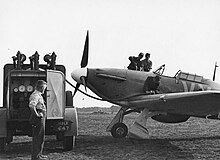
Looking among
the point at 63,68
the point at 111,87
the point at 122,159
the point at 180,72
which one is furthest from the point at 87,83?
the point at 122,159

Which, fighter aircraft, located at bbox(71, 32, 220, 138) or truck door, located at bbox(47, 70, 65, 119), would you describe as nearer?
truck door, located at bbox(47, 70, 65, 119)

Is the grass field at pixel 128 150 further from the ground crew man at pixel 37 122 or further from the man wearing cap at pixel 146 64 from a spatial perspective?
the man wearing cap at pixel 146 64

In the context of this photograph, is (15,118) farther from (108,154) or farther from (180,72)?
(180,72)

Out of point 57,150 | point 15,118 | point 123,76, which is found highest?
point 123,76

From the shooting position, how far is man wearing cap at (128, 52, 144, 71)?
41.9ft

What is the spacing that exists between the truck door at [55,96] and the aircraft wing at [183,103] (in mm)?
3050

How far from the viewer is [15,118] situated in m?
8.82

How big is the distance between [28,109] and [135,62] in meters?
4.87

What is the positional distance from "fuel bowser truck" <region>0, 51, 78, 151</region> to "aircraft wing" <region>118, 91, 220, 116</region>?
2.74m

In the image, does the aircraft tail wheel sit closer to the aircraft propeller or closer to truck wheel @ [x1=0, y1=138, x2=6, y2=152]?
the aircraft propeller

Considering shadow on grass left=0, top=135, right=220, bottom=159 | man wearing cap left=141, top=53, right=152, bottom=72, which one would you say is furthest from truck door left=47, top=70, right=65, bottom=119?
man wearing cap left=141, top=53, right=152, bottom=72

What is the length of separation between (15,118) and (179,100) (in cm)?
420

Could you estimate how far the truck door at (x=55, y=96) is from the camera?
28.7 feet

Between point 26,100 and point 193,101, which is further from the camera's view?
point 193,101
